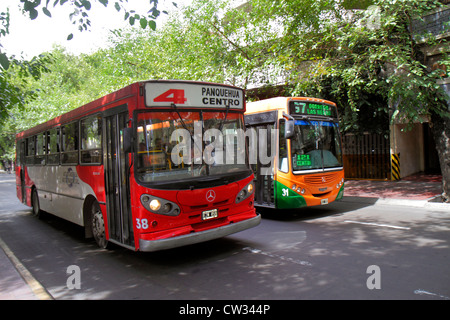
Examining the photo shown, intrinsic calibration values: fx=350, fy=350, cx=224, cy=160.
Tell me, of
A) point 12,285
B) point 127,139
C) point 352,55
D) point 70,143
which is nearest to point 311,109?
point 352,55

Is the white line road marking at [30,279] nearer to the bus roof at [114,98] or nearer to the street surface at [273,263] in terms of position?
the street surface at [273,263]

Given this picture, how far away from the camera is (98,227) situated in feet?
22.3

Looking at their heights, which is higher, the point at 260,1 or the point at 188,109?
the point at 260,1

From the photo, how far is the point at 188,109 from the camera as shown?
557 centimetres

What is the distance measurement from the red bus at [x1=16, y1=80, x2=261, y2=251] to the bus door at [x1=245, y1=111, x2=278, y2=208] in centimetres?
254

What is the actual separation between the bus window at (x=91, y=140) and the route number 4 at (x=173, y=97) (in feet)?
5.81

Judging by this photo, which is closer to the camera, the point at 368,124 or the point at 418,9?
the point at 418,9

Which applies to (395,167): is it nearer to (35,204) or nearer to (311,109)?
(311,109)

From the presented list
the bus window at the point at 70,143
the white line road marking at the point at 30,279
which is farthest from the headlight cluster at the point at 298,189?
the white line road marking at the point at 30,279

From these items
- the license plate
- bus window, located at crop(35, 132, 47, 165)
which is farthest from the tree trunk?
bus window, located at crop(35, 132, 47, 165)

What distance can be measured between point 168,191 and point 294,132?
13.2 ft

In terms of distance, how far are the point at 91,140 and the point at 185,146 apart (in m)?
2.41
